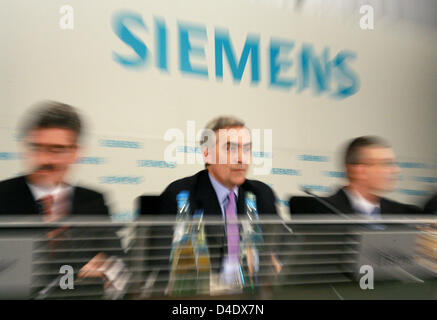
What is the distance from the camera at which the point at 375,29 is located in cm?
194

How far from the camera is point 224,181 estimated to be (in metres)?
1.76

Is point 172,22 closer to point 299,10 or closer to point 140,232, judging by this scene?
point 299,10

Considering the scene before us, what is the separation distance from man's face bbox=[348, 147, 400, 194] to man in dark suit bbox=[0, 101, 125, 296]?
1407 mm

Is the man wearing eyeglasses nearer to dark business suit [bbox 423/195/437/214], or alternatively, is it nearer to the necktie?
the necktie

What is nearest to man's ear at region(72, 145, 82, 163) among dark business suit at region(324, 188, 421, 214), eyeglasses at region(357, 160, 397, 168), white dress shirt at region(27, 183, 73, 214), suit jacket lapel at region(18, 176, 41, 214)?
white dress shirt at region(27, 183, 73, 214)

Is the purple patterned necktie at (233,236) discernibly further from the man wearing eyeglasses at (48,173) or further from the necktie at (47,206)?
the necktie at (47,206)

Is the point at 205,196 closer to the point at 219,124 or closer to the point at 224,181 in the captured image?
the point at 224,181

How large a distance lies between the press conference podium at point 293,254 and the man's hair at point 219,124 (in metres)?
0.42

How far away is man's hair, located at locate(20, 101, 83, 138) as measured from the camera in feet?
5.09

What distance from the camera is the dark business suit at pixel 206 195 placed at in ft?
5.49

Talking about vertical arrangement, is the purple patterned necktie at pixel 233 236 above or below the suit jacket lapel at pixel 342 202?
below

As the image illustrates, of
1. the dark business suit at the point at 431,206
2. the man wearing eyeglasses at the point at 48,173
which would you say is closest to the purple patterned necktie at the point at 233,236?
the man wearing eyeglasses at the point at 48,173

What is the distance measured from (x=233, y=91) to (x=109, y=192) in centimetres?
85

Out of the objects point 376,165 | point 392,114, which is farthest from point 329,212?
point 392,114
